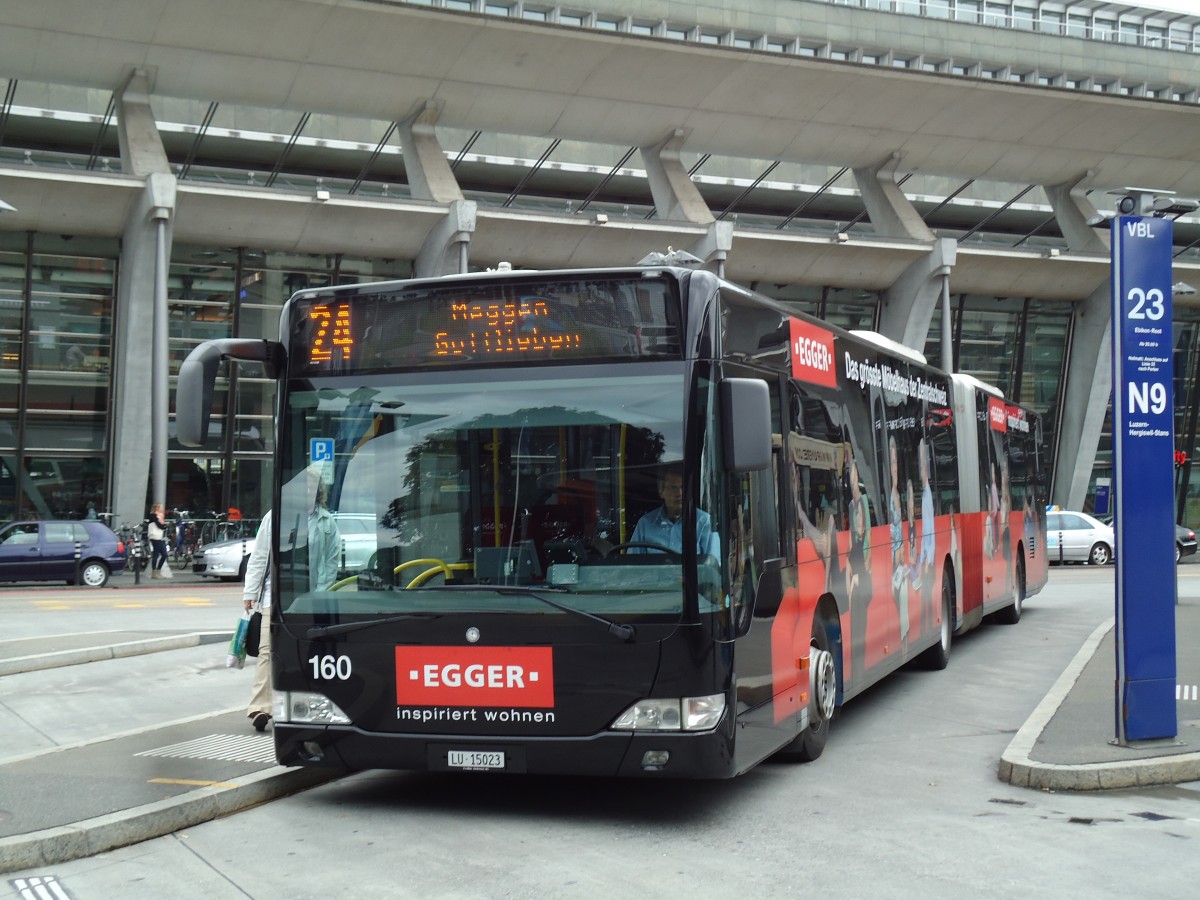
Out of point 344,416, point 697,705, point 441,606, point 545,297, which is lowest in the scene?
point 697,705

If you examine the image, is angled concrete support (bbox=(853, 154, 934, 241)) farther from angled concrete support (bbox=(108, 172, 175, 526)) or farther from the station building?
angled concrete support (bbox=(108, 172, 175, 526))

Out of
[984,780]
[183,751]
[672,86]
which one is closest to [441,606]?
[183,751]

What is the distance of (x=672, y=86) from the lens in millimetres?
34562

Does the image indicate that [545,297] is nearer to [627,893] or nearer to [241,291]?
[627,893]

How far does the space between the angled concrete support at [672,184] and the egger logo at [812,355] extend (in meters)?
27.0

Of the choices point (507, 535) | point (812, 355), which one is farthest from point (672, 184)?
point (507, 535)

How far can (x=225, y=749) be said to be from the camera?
878 cm

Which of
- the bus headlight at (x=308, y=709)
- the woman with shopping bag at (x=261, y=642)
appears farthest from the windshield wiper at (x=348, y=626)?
the woman with shopping bag at (x=261, y=642)

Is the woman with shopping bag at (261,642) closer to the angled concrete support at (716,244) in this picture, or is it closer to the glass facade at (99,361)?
the glass facade at (99,361)

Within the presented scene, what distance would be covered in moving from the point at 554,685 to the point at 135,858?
2.16 m

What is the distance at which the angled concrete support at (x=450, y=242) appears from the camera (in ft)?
109

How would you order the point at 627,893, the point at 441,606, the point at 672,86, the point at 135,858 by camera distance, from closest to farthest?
A: the point at 627,893, the point at 135,858, the point at 441,606, the point at 672,86

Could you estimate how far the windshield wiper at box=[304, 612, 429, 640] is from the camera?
7062 mm

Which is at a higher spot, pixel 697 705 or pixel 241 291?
pixel 241 291
